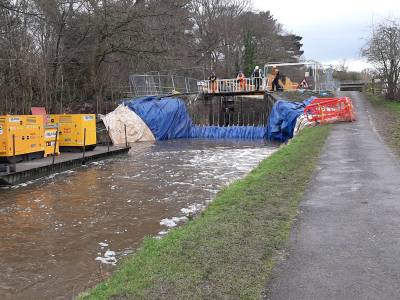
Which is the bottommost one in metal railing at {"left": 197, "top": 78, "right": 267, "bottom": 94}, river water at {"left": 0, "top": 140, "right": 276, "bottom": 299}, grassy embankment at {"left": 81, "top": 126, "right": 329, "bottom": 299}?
river water at {"left": 0, "top": 140, "right": 276, "bottom": 299}

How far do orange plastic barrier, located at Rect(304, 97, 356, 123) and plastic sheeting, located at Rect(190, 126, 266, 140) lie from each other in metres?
6.64

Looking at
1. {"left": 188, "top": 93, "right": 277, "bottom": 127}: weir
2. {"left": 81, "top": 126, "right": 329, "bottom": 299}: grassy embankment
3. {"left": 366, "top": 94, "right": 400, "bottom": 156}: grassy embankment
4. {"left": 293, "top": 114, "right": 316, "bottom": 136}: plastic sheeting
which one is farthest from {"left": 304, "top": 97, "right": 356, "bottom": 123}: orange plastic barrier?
{"left": 81, "top": 126, "right": 329, "bottom": 299}: grassy embankment

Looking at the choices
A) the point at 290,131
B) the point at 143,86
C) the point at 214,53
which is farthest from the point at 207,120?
the point at 214,53

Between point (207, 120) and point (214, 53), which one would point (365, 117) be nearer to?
point (207, 120)

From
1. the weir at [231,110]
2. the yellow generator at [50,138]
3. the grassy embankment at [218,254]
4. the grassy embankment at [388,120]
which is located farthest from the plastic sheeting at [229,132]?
the grassy embankment at [218,254]

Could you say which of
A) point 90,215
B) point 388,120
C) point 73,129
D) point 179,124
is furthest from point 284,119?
point 90,215

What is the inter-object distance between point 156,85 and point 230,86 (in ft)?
19.8

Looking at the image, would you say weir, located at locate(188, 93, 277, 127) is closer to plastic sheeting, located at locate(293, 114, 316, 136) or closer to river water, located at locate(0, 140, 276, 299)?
plastic sheeting, located at locate(293, 114, 316, 136)

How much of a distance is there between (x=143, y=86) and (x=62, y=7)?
9.54 metres

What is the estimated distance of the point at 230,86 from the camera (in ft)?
130

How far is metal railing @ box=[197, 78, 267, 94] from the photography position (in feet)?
126

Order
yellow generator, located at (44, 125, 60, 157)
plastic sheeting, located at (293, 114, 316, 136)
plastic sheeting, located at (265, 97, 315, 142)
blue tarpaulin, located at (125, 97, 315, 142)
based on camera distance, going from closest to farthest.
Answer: yellow generator, located at (44, 125, 60, 157)
plastic sheeting, located at (293, 114, 316, 136)
plastic sheeting, located at (265, 97, 315, 142)
blue tarpaulin, located at (125, 97, 315, 142)

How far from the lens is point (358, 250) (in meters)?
A: 6.14

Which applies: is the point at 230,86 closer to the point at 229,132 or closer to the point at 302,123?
the point at 229,132
